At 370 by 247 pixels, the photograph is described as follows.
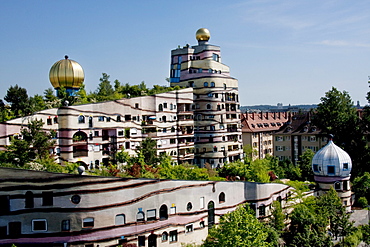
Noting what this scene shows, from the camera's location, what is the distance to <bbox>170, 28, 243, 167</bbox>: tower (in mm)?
48062

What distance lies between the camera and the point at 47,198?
71.1 ft

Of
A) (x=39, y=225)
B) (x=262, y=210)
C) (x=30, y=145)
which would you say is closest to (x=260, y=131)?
(x=262, y=210)

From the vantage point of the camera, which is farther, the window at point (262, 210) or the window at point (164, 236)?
the window at point (262, 210)

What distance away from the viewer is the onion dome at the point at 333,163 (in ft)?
113

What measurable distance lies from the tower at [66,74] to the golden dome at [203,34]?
18970mm

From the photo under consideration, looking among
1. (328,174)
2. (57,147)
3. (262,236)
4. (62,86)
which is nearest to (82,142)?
(57,147)

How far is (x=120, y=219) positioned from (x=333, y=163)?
66.1ft

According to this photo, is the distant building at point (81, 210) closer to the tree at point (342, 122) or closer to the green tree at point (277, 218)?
the green tree at point (277, 218)

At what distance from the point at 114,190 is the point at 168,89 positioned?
24.6 m

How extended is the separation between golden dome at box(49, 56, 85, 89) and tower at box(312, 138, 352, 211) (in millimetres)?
22830

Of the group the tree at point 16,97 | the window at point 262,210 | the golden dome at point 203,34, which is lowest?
the window at point 262,210

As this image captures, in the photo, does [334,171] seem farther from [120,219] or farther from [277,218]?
[120,219]

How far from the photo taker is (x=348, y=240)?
28.0 metres

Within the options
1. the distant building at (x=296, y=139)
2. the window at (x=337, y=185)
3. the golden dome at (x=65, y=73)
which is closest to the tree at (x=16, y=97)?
the golden dome at (x=65, y=73)
